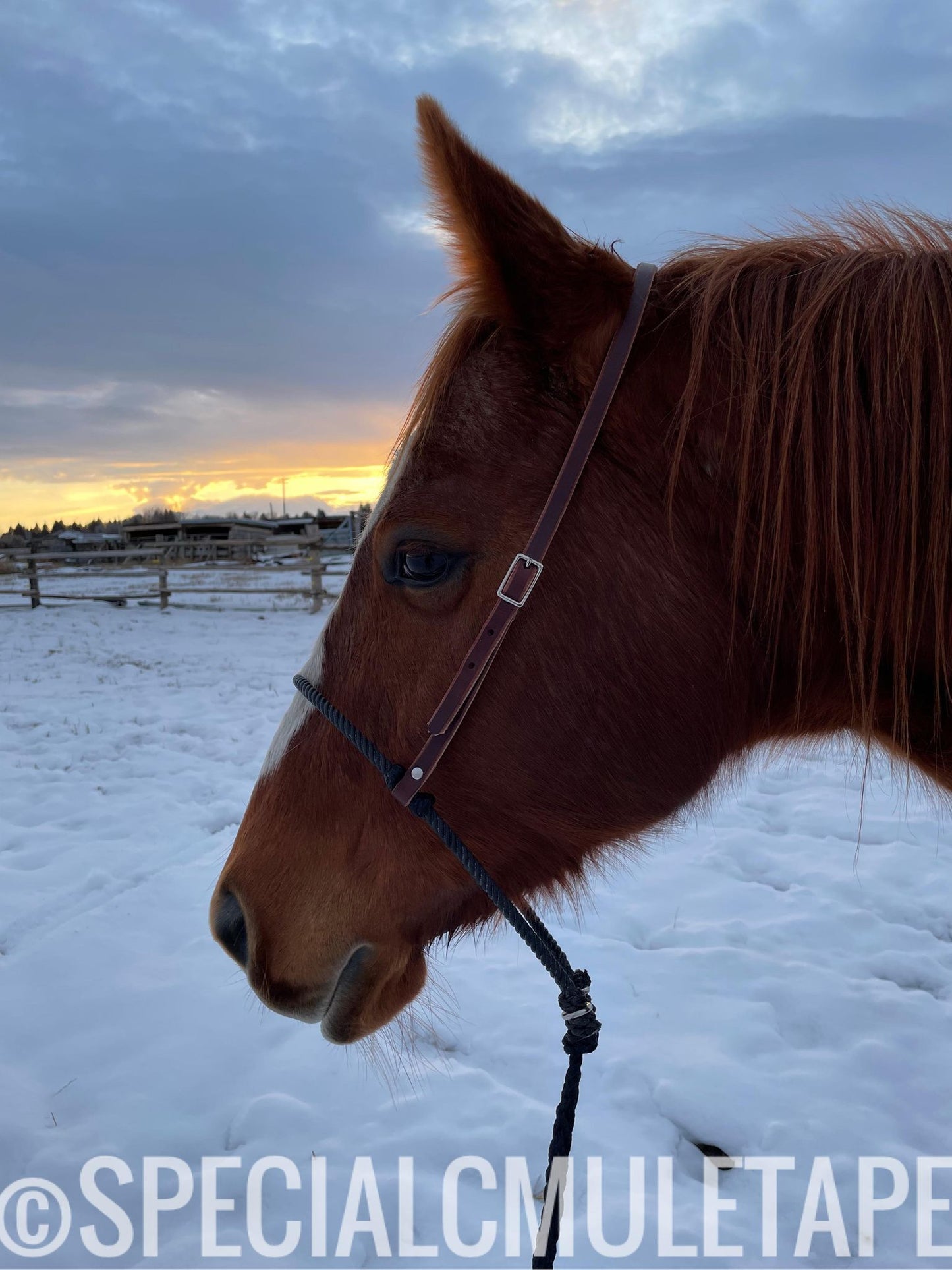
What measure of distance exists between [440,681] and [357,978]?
595mm

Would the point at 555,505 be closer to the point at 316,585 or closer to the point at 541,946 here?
the point at 541,946

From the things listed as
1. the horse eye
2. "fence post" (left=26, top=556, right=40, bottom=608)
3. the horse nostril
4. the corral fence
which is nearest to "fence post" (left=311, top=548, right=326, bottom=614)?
the corral fence

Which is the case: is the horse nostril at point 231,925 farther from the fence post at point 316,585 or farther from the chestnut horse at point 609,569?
the fence post at point 316,585

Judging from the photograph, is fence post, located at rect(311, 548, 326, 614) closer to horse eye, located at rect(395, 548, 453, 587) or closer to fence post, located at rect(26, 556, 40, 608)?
fence post, located at rect(26, 556, 40, 608)

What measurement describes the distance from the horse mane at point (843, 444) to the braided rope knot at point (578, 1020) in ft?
2.30

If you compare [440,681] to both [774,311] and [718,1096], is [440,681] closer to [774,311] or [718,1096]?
[774,311]

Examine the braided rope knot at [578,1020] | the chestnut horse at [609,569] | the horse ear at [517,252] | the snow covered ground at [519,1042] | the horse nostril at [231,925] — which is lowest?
the snow covered ground at [519,1042]

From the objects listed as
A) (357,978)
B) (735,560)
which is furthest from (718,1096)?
(735,560)

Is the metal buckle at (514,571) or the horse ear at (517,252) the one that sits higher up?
the horse ear at (517,252)

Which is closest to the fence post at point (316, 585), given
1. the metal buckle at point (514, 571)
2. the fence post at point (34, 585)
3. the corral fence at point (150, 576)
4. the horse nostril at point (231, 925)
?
the corral fence at point (150, 576)

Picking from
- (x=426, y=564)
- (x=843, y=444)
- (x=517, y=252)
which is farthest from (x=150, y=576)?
(x=843, y=444)

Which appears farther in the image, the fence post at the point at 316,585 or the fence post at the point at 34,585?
the fence post at the point at 34,585

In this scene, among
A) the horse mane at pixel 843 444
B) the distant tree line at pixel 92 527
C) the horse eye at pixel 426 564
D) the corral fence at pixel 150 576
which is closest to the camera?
the horse mane at pixel 843 444

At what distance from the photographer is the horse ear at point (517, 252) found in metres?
1.14
